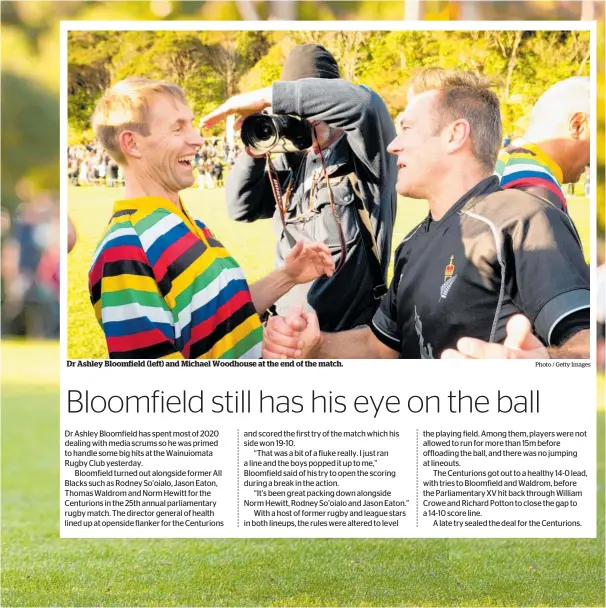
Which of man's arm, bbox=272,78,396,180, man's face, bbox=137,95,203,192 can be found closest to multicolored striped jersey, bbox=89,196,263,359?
man's face, bbox=137,95,203,192

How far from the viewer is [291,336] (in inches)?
224

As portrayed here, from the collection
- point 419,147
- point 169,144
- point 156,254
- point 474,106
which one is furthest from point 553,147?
point 156,254

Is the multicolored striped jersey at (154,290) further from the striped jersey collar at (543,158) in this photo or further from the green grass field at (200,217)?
the striped jersey collar at (543,158)

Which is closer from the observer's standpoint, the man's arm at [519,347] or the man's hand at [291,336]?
the man's arm at [519,347]

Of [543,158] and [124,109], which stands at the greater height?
[124,109]

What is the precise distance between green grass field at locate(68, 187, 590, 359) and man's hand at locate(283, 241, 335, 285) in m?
0.11

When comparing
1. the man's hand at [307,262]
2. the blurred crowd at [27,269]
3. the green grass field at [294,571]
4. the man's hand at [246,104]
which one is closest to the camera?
the man's hand at [246,104]

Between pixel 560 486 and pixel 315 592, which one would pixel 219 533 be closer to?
pixel 315 592

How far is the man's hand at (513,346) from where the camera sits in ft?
17.9

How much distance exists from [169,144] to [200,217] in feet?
1.39

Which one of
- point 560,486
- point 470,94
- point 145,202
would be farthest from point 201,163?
point 560,486

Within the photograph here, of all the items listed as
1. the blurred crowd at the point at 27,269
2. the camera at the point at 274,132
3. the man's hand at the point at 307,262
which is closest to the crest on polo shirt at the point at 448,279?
the man's hand at the point at 307,262

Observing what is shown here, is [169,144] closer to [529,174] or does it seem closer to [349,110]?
[349,110]

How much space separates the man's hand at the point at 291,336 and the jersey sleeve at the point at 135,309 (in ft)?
1.68
